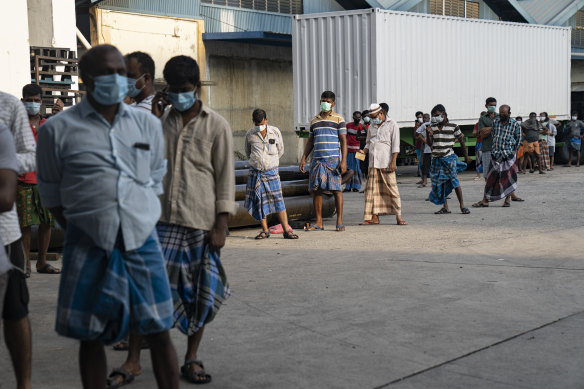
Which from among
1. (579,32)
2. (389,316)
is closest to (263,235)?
(389,316)

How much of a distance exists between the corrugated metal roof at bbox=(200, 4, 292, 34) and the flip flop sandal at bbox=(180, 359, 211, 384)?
2063 cm

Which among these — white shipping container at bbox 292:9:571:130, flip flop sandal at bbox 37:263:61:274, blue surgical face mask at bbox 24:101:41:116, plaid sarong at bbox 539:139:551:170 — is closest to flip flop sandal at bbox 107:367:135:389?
blue surgical face mask at bbox 24:101:41:116

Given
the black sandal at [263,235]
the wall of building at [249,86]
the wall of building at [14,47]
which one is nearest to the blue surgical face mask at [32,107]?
the black sandal at [263,235]

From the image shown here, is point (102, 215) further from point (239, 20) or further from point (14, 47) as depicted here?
point (239, 20)

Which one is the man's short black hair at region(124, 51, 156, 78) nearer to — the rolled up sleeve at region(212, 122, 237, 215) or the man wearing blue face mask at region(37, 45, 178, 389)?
the rolled up sleeve at region(212, 122, 237, 215)

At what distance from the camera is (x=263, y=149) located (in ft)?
35.2

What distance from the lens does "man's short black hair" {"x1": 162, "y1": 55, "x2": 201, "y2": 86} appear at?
4508 millimetres

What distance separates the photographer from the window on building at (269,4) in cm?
2509

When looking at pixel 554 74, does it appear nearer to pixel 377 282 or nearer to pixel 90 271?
pixel 377 282

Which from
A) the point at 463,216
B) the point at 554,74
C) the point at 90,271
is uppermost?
the point at 554,74

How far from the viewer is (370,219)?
12.1m

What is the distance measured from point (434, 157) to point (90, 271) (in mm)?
10338

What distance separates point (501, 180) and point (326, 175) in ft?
13.3

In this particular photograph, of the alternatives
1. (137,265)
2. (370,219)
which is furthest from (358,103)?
(137,265)
